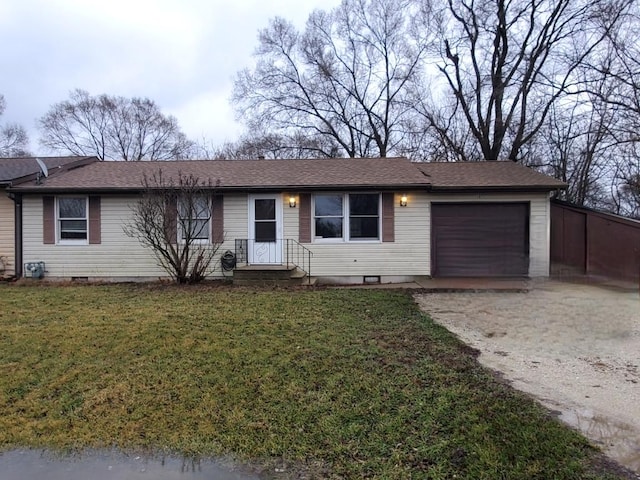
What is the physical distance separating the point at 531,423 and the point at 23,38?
79.2 ft

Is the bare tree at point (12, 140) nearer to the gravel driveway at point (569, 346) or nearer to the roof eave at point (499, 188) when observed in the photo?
the roof eave at point (499, 188)

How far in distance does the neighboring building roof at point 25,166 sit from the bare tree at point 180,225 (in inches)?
134

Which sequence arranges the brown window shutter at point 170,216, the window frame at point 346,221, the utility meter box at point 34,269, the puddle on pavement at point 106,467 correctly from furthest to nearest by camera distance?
the window frame at point 346,221 < the utility meter box at point 34,269 < the brown window shutter at point 170,216 < the puddle on pavement at point 106,467

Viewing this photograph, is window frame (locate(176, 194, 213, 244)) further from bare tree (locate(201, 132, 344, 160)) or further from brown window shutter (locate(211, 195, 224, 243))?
bare tree (locate(201, 132, 344, 160))

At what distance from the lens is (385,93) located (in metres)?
25.6

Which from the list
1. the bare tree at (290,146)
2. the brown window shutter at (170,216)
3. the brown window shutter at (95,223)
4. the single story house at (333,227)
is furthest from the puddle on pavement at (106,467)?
the bare tree at (290,146)

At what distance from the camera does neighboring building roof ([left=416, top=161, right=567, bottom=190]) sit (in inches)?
429

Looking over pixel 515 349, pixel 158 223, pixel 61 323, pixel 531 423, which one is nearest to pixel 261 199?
pixel 158 223

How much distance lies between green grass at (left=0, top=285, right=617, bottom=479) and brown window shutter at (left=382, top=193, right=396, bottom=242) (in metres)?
4.91

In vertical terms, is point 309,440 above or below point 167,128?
below

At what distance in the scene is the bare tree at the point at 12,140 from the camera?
3117 cm

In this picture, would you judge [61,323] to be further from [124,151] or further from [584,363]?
[124,151]

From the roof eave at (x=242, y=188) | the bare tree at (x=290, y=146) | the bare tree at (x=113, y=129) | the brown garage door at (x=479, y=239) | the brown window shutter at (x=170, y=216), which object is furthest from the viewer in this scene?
the bare tree at (x=113, y=129)

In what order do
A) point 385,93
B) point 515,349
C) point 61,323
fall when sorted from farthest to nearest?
point 385,93 → point 61,323 → point 515,349
